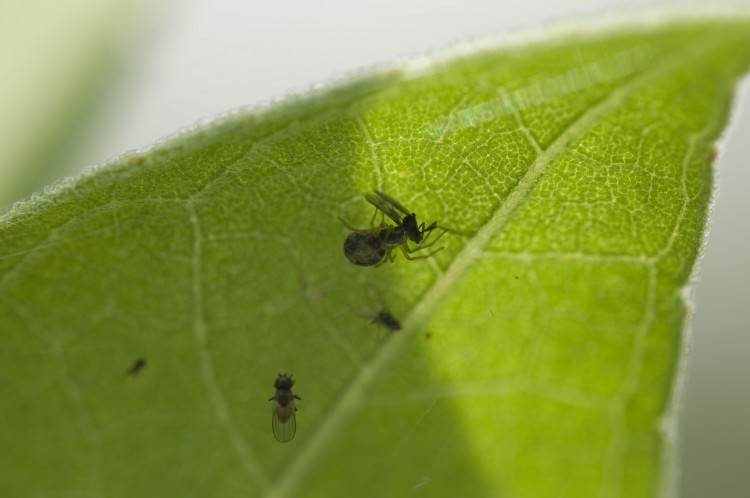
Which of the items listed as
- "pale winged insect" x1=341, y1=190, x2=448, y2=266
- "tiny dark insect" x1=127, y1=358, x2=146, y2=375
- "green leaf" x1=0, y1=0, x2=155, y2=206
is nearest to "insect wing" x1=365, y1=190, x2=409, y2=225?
"pale winged insect" x1=341, y1=190, x2=448, y2=266

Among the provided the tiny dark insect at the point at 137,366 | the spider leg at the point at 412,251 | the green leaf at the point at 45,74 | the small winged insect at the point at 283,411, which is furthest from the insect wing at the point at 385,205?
the green leaf at the point at 45,74

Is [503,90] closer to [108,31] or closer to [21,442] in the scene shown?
A: [21,442]

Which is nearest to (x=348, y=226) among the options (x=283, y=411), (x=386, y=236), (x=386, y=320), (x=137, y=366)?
(x=386, y=236)

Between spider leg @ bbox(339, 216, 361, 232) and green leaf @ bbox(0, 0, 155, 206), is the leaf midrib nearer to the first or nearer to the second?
spider leg @ bbox(339, 216, 361, 232)

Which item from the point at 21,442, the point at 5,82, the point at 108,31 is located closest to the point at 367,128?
the point at 21,442

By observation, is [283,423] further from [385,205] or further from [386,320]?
[385,205]

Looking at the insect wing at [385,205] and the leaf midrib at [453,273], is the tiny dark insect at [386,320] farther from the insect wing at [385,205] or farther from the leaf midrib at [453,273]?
the insect wing at [385,205]
